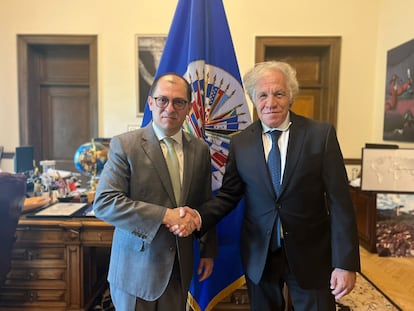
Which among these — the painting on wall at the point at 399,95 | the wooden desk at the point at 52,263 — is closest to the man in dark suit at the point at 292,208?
the wooden desk at the point at 52,263

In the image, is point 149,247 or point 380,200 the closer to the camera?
point 149,247

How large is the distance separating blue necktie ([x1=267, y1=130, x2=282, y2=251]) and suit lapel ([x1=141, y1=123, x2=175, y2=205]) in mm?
416

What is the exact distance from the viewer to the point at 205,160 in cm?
130

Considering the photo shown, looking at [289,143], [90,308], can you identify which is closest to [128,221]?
[289,143]

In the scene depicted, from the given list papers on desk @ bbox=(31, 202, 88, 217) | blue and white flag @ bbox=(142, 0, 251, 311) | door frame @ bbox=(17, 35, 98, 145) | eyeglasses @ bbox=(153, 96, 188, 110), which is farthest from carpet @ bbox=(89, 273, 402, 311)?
door frame @ bbox=(17, 35, 98, 145)

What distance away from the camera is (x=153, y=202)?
116cm

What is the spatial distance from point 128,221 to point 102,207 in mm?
113

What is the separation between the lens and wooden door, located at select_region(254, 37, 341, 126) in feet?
13.2

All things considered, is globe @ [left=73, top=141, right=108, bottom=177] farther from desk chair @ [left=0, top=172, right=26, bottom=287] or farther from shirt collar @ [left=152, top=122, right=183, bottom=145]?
shirt collar @ [left=152, top=122, right=183, bottom=145]

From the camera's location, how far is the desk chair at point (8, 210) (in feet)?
5.18

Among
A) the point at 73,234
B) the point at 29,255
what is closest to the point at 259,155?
the point at 73,234

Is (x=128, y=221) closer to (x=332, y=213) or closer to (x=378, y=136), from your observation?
(x=332, y=213)

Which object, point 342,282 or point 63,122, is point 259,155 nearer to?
point 342,282

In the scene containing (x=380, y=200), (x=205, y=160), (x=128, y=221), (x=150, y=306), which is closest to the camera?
(x=128, y=221)
